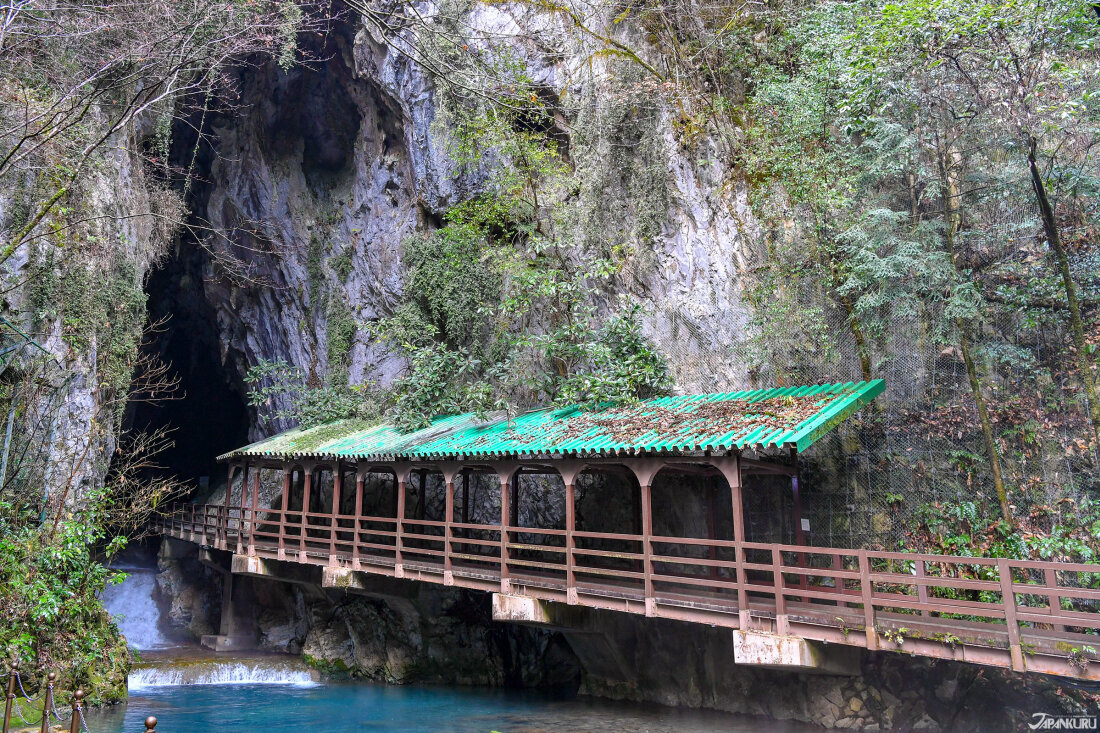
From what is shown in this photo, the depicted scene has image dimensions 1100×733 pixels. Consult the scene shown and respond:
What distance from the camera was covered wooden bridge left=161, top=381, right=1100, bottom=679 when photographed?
8.01 metres

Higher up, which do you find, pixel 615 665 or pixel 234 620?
pixel 615 665

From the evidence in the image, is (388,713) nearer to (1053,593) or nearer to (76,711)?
(76,711)

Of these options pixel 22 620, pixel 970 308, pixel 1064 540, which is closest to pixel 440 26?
pixel 970 308

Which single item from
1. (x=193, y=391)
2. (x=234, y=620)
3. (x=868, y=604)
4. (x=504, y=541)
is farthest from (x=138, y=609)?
(x=868, y=604)

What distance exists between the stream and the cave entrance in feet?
46.8

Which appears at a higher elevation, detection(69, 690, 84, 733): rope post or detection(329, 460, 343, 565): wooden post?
detection(329, 460, 343, 565): wooden post

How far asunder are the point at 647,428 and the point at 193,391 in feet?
92.7

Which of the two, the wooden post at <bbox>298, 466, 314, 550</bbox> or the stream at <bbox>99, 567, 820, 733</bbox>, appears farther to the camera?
the wooden post at <bbox>298, 466, 314, 550</bbox>

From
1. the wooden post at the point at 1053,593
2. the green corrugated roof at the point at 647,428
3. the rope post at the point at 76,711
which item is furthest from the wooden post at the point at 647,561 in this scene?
the rope post at the point at 76,711

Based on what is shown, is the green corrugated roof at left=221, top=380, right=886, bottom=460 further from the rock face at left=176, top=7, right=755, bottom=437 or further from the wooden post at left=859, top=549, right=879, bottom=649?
the rock face at left=176, top=7, right=755, bottom=437

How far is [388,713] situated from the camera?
13.2 m

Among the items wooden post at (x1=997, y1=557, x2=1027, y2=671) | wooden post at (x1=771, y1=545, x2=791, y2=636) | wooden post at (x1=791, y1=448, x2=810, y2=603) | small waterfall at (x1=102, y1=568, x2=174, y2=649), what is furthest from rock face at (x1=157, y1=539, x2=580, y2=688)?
wooden post at (x1=997, y1=557, x2=1027, y2=671)

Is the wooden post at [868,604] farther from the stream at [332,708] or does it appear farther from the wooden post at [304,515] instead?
the wooden post at [304,515]

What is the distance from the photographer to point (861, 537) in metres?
11.1
